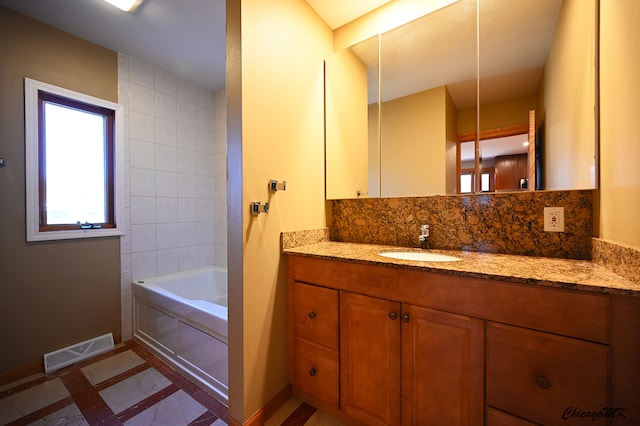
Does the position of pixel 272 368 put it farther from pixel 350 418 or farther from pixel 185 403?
pixel 185 403

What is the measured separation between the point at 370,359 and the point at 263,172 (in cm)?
104

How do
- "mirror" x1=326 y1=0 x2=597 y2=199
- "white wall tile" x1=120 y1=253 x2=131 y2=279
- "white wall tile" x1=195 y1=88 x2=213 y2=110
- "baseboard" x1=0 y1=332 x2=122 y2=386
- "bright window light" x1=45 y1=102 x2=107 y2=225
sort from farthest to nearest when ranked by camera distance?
"white wall tile" x1=195 y1=88 x2=213 y2=110 → "white wall tile" x1=120 y1=253 x2=131 y2=279 → "bright window light" x1=45 y1=102 x2=107 y2=225 → "baseboard" x1=0 y1=332 x2=122 y2=386 → "mirror" x1=326 y1=0 x2=597 y2=199

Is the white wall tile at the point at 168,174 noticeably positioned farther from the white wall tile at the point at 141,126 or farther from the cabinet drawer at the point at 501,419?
the cabinet drawer at the point at 501,419

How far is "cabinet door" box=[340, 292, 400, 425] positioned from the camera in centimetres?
105

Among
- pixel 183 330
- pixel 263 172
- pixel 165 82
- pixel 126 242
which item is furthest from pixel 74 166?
pixel 263 172

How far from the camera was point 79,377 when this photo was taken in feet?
5.37

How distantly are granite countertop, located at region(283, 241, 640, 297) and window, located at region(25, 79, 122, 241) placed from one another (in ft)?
6.53

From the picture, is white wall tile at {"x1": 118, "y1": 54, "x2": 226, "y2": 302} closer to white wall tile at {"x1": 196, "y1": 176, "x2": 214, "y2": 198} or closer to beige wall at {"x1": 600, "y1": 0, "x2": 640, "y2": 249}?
white wall tile at {"x1": 196, "y1": 176, "x2": 214, "y2": 198}

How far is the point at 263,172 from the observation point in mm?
1237

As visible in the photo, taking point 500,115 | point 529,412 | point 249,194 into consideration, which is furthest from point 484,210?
point 249,194

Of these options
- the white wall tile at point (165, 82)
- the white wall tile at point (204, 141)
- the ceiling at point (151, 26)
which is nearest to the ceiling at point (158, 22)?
the ceiling at point (151, 26)

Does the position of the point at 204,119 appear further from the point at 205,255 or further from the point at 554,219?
the point at 554,219

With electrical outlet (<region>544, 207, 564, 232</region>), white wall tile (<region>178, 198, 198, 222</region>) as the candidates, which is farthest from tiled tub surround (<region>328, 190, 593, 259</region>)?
white wall tile (<region>178, 198, 198, 222</region>)

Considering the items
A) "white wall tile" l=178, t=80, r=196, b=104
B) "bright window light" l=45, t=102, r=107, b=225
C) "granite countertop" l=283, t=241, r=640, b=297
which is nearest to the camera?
"granite countertop" l=283, t=241, r=640, b=297
